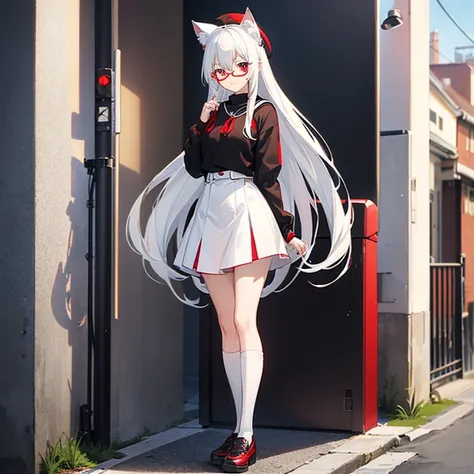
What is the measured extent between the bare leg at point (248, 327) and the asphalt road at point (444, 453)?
3.78ft

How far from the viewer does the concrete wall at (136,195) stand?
20.3 ft

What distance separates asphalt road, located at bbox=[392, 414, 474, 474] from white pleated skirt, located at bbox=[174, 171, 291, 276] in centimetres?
178

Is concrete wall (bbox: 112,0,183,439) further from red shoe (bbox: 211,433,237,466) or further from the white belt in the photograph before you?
the white belt

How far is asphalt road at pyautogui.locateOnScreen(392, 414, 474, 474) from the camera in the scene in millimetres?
5629

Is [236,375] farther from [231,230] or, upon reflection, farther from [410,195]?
[410,195]

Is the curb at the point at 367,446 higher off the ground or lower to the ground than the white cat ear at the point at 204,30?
lower

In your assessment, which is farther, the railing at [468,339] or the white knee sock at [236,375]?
the railing at [468,339]

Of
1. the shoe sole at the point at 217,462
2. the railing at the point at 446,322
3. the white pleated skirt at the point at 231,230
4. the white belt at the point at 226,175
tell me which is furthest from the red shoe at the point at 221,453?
the railing at the point at 446,322

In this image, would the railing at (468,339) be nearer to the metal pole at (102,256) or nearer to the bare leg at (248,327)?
the bare leg at (248,327)

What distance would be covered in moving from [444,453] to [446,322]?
13.8ft

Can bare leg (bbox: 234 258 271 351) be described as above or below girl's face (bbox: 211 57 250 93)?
below

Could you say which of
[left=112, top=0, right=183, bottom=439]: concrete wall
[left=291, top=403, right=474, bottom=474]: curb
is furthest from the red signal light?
[left=291, top=403, right=474, bottom=474]: curb

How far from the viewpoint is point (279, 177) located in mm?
5438

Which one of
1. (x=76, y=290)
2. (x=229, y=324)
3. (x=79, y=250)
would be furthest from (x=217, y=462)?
(x=79, y=250)
